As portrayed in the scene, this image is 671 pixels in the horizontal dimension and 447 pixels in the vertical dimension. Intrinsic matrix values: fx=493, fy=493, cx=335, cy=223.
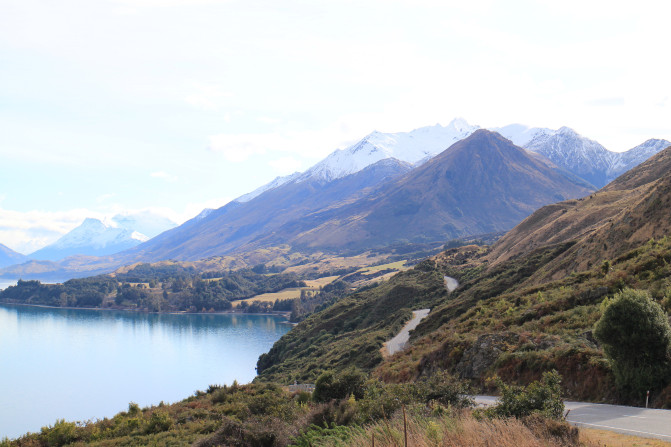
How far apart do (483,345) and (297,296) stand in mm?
153893

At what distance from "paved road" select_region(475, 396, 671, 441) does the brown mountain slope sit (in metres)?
24.2

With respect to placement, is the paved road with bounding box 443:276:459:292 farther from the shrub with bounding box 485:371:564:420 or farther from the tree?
the shrub with bounding box 485:371:564:420

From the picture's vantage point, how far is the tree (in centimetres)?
1270

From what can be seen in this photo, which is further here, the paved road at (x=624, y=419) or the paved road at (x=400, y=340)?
the paved road at (x=400, y=340)

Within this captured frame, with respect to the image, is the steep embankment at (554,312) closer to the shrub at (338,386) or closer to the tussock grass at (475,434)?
the shrub at (338,386)

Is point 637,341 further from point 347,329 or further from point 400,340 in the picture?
point 347,329

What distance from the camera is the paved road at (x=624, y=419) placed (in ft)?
32.1

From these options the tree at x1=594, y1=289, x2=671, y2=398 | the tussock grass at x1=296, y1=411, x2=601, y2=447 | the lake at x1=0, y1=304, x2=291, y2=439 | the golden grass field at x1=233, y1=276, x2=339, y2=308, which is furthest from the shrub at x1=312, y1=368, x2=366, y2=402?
the golden grass field at x1=233, y1=276, x2=339, y2=308

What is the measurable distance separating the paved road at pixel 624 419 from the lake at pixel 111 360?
57.9 meters

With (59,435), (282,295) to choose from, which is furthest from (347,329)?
(282,295)

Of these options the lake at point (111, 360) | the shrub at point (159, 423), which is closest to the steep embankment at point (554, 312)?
the shrub at point (159, 423)

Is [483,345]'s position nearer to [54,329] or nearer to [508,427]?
[508,427]

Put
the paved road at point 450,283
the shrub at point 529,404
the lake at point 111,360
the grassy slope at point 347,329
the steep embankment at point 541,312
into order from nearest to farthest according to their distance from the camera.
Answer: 1. the shrub at point 529,404
2. the steep embankment at point 541,312
3. the grassy slope at point 347,329
4. the paved road at point 450,283
5. the lake at point 111,360

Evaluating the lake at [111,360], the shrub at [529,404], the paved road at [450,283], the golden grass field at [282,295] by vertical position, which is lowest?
the lake at [111,360]
